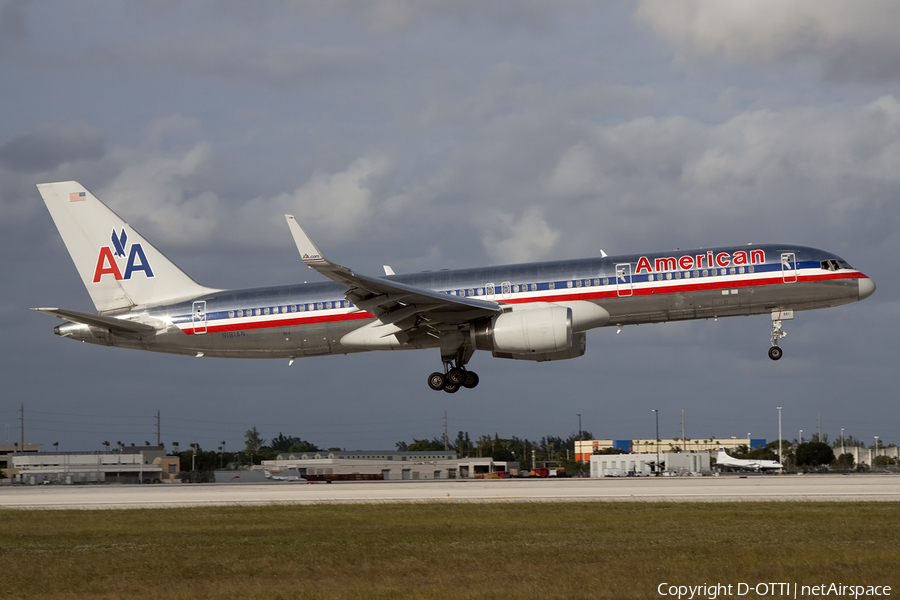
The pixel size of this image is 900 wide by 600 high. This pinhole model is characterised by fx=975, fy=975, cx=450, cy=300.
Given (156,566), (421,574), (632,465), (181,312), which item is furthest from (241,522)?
(632,465)

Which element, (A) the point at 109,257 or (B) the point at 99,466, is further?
(B) the point at 99,466

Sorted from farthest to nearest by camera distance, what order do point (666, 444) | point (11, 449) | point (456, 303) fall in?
point (11, 449), point (666, 444), point (456, 303)

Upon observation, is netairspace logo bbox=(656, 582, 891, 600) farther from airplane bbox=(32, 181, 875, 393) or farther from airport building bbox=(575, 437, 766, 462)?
airport building bbox=(575, 437, 766, 462)

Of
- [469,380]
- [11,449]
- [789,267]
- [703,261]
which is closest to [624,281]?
→ [703,261]

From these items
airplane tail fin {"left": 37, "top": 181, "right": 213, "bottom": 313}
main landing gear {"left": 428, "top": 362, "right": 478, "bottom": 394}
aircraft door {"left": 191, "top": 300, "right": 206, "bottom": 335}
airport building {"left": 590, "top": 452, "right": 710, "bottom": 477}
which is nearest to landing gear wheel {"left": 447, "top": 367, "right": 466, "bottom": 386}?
main landing gear {"left": 428, "top": 362, "right": 478, "bottom": 394}

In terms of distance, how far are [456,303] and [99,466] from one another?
245 feet

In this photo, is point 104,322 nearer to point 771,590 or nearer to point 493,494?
point 493,494

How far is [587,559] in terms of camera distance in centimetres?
1892

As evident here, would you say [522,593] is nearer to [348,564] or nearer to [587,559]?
[587,559]

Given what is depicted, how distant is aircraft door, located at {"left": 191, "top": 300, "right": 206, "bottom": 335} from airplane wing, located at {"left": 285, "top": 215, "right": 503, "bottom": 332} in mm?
7932

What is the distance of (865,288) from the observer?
3941 centimetres

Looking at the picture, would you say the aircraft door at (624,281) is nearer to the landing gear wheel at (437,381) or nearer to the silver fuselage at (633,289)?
the silver fuselage at (633,289)

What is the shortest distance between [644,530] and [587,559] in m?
4.84

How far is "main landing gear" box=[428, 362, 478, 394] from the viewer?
4253cm
